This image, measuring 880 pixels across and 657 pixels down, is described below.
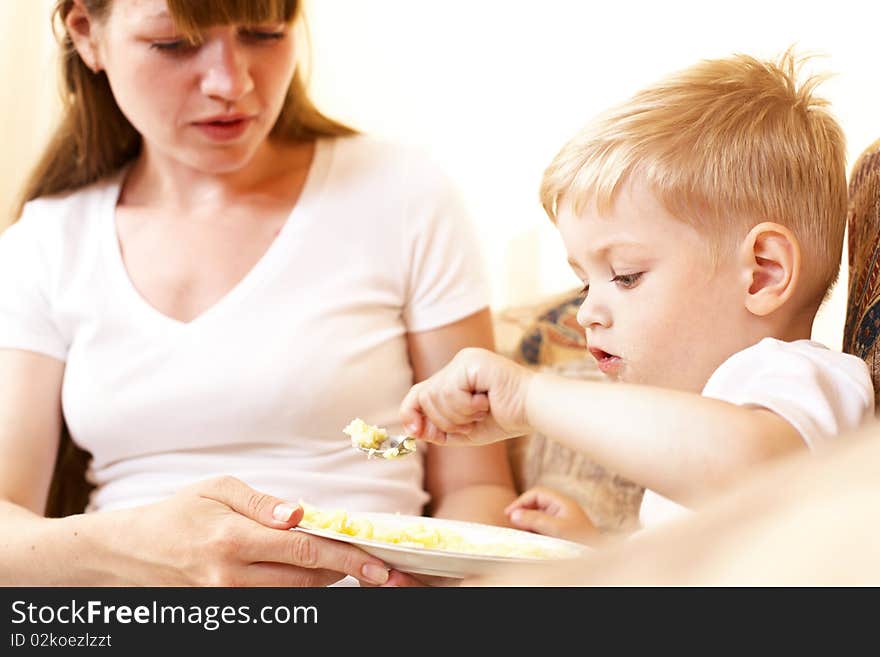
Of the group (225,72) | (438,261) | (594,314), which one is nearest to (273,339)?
(438,261)

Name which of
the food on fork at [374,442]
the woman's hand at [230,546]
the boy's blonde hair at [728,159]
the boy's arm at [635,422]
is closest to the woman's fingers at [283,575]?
the woman's hand at [230,546]

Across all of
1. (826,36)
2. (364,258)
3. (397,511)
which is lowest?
(397,511)

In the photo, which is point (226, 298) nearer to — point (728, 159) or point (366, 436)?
point (366, 436)

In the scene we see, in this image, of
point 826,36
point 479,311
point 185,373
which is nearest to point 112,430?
point 185,373

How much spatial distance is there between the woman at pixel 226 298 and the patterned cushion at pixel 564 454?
0.54 ft

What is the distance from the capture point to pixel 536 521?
1.41m

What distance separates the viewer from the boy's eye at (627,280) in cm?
110

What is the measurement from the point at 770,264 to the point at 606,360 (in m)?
0.20

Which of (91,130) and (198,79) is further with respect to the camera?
(91,130)

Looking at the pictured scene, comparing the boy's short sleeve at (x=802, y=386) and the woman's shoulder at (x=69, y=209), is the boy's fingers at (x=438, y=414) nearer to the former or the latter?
the boy's short sleeve at (x=802, y=386)

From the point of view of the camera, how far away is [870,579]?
0.51 meters

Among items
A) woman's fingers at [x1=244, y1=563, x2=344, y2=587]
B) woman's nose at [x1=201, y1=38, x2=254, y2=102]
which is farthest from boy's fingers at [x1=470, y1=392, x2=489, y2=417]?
woman's nose at [x1=201, y1=38, x2=254, y2=102]
